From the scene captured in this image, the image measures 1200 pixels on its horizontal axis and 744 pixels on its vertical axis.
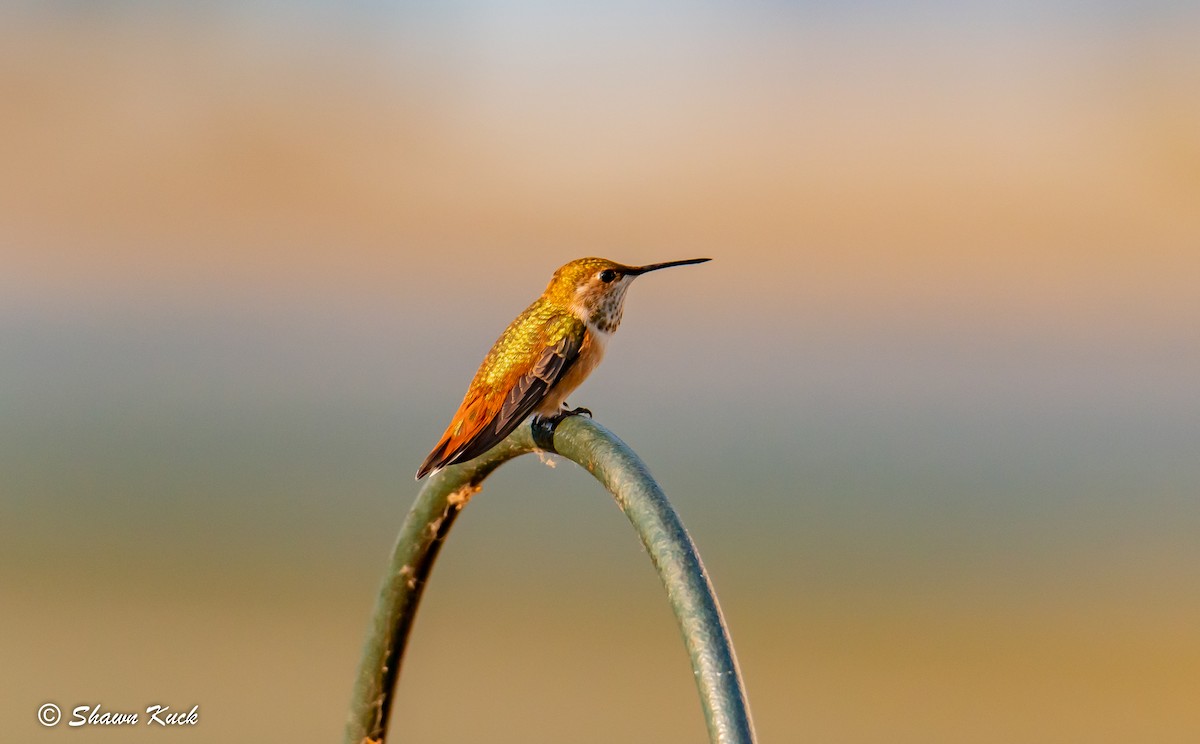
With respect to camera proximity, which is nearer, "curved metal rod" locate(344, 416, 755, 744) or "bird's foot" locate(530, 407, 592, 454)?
"curved metal rod" locate(344, 416, 755, 744)

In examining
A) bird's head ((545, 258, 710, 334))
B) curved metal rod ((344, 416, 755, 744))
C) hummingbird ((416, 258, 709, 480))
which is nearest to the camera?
curved metal rod ((344, 416, 755, 744))

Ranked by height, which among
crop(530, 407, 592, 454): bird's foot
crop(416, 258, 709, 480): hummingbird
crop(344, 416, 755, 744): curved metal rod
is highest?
crop(416, 258, 709, 480): hummingbird

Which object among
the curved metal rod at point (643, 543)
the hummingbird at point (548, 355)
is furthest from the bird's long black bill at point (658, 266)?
the curved metal rod at point (643, 543)

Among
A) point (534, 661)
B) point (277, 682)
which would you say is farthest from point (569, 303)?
point (534, 661)

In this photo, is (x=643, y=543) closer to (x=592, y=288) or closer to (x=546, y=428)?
(x=546, y=428)

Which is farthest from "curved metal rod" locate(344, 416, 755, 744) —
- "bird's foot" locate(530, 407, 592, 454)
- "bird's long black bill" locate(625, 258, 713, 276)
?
"bird's long black bill" locate(625, 258, 713, 276)

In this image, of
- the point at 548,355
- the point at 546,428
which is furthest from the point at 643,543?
the point at 548,355

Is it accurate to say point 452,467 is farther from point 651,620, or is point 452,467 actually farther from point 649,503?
point 651,620

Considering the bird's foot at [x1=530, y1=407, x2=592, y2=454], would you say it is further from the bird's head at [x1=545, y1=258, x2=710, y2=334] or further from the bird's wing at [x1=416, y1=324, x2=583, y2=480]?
the bird's head at [x1=545, y1=258, x2=710, y2=334]
